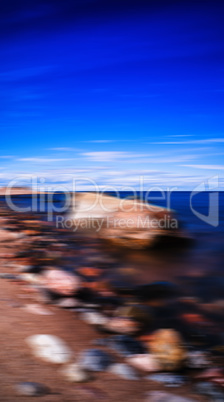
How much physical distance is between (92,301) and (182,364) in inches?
46.0

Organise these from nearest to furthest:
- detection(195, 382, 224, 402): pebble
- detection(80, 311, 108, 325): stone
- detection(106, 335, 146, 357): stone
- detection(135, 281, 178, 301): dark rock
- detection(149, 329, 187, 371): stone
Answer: detection(195, 382, 224, 402): pebble
detection(149, 329, 187, 371): stone
detection(106, 335, 146, 357): stone
detection(80, 311, 108, 325): stone
detection(135, 281, 178, 301): dark rock

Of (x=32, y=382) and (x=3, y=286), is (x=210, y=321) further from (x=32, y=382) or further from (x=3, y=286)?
(x=3, y=286)

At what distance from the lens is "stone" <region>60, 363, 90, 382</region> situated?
66.2 inches

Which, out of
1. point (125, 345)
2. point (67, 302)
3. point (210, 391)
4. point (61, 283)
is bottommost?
point (210, 391)

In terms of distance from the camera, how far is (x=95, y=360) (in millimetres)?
Result: 1850

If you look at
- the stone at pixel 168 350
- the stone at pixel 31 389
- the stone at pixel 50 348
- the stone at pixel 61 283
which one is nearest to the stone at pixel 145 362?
the stone at pixel 168 350

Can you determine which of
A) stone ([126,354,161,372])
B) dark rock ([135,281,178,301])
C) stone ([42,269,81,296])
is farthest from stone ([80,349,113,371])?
dark rock ([135,281,178,301])

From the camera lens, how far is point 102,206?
7855 mm

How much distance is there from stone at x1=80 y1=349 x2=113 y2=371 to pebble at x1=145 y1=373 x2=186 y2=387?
30 centimetres

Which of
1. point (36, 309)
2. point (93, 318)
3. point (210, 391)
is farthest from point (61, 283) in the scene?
point (210, 391)

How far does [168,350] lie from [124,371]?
0.37m

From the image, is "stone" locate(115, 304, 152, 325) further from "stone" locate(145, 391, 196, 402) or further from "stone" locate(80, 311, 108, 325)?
"stone" locate(145, 391, 196, 402)

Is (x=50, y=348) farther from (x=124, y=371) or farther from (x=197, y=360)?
(x=197, y=360)

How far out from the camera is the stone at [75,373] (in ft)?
5.52
